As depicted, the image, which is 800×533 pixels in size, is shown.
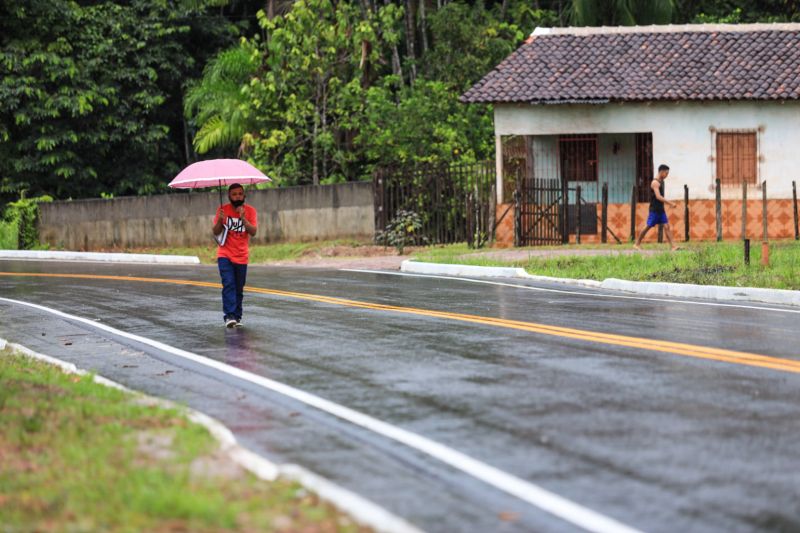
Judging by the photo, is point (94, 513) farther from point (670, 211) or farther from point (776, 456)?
point (670, 211)

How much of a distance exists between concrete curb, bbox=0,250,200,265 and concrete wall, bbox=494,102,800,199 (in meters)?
8.87

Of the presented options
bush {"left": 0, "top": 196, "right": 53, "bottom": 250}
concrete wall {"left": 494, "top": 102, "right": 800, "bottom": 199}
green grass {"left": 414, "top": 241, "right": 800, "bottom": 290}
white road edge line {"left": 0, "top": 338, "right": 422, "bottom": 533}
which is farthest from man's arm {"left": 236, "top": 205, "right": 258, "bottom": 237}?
bush {"left": 0, "top": 196, "right": 53, "bottom": 250}

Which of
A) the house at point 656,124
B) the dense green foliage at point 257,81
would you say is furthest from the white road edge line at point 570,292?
the dense green foliage at point 257,81

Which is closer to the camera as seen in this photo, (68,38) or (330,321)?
(330,321)

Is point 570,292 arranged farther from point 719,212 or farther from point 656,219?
point 719,212

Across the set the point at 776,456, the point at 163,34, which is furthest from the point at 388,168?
the point at 776,456

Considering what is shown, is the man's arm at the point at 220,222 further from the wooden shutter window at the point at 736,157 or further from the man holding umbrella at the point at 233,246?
the wooden shutter window at the point at 736,157

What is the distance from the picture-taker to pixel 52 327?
16.3m

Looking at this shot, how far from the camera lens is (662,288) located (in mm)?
19172

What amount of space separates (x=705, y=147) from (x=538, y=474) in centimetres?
2590

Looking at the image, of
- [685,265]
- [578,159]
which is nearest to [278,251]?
[578,159]

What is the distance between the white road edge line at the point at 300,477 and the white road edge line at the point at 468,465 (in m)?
0.80

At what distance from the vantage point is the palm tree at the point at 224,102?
39625mm

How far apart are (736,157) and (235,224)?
1957 centimetres
